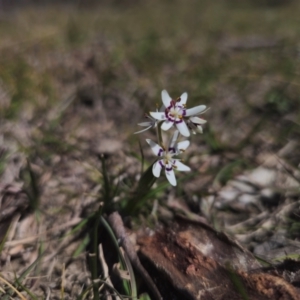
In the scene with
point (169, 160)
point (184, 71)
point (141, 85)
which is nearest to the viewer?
point (169, 160)

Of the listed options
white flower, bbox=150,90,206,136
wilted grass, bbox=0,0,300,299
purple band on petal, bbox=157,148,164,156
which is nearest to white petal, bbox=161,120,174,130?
white flower, bbox=150,90,206,136

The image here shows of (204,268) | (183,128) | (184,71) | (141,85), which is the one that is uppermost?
(183,128)

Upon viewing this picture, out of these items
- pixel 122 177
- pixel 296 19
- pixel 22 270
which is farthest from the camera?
pixel 296 19

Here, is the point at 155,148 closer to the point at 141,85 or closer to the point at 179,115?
the point at 179,115

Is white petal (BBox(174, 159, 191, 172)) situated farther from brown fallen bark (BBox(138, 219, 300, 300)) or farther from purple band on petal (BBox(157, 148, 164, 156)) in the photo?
brown fallen bark (BBox(138, 219, 300, 300))

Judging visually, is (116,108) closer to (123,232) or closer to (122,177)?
(122,177)

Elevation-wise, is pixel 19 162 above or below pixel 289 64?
above

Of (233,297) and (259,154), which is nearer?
(233,297)

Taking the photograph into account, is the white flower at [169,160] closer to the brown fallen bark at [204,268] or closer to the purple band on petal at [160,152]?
the purple band on petal at [160,152]

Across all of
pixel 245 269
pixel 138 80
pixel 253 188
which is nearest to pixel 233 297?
pixel 245 269

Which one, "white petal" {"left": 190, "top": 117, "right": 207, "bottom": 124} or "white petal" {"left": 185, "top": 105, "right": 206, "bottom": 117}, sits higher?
"white petal" {"left": 185, "top": 105, "right": 206, "bottom": 117}

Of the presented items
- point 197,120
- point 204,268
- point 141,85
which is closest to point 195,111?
point 197,120
